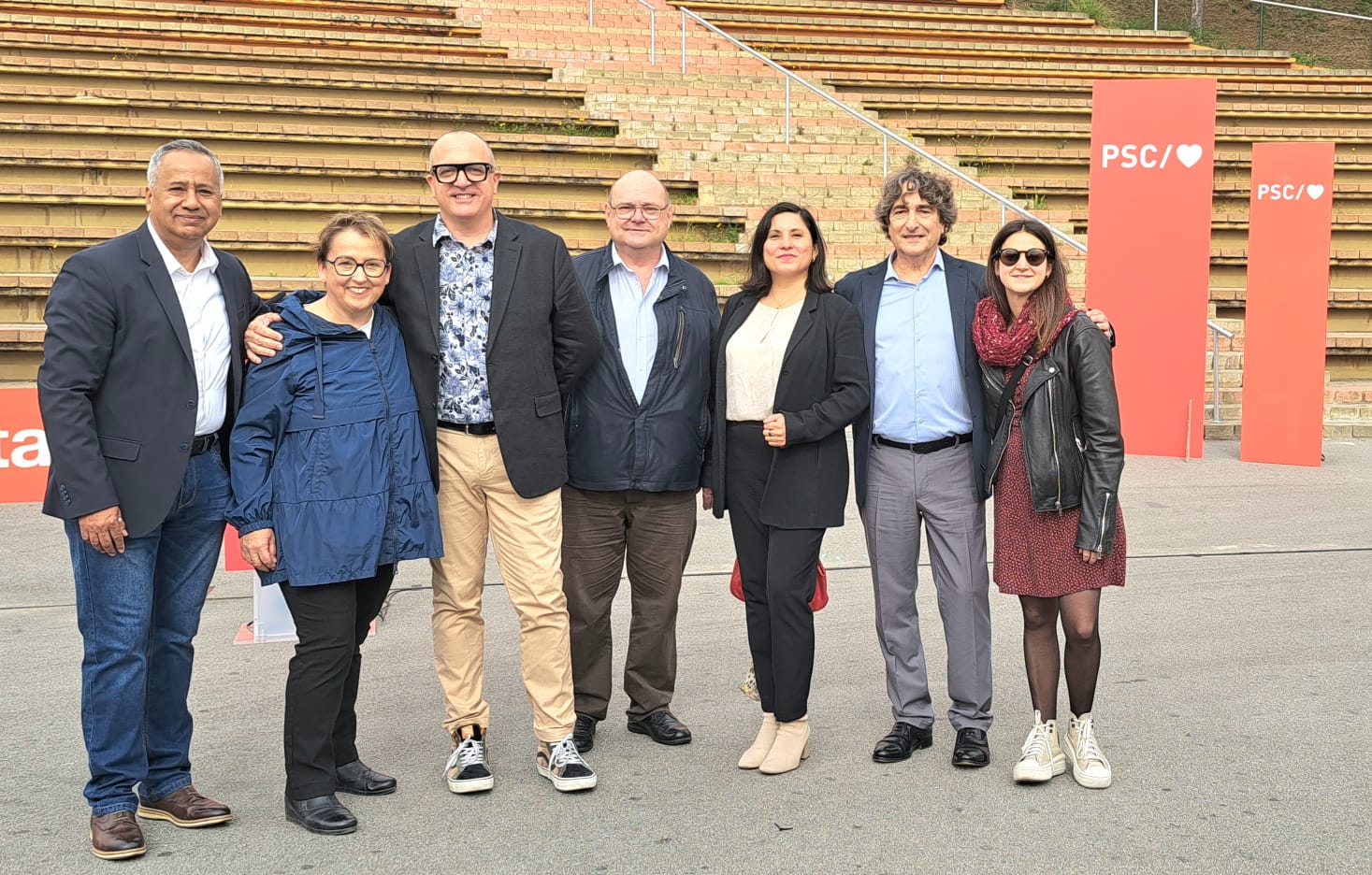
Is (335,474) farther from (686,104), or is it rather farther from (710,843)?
(686,104)

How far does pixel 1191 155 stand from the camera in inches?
354

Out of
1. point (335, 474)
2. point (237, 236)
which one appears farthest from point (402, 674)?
point (237, 236)

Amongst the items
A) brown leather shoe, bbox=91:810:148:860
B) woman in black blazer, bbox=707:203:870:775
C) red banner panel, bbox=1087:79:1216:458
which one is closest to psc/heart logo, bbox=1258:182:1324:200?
red banner panel, bbox=1087:79:1216:458

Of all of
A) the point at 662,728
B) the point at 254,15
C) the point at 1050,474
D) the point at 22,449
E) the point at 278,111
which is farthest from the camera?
the point at 254,15

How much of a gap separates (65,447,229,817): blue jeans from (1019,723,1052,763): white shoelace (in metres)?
2.39

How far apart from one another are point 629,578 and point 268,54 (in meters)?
11.9

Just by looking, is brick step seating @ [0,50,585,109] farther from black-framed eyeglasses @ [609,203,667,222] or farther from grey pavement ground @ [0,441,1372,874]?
black-framed eyeglasses @ [609,203,667,222]

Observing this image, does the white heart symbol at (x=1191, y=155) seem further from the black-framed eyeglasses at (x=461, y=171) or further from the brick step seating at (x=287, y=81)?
the brick step seating at (x=287, y=81)

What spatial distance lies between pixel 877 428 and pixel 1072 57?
598 inches

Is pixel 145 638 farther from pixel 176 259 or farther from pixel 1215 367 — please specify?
pixel 1215 367

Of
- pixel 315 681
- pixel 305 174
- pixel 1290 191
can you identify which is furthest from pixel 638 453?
pixel 305 174

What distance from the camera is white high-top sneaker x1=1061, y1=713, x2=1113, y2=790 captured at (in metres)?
3.71

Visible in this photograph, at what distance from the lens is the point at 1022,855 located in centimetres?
327

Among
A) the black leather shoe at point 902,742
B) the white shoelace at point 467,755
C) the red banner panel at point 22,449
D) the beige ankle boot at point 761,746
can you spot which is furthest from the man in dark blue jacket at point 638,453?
the red banner panel at point 22,449
